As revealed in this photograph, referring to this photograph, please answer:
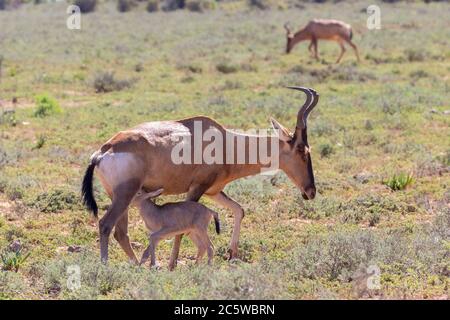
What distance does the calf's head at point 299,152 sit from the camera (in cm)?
809

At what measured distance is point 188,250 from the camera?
27.7 feet

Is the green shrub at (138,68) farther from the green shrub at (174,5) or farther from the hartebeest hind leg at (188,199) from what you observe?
the green shrub at (174,5)

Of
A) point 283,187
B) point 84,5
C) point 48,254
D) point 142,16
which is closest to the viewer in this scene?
point 48,254

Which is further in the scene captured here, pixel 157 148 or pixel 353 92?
pixel 353 92

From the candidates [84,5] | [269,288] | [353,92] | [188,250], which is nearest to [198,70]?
[353,92]

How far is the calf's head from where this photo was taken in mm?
8094

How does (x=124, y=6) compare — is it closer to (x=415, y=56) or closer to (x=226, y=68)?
(x=415, y=56)

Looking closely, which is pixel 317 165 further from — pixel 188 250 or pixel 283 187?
pixel 188 250

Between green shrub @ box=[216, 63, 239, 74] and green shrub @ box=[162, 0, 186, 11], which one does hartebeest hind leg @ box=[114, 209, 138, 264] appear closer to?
green shrub @ box=[216, 63, 239, 74]

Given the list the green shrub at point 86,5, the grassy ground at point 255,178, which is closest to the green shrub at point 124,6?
the green shrub at point 86,5

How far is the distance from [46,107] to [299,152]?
915 cm
